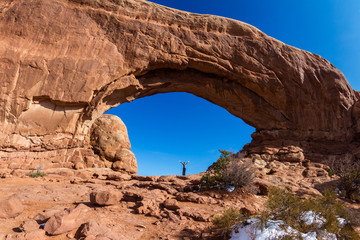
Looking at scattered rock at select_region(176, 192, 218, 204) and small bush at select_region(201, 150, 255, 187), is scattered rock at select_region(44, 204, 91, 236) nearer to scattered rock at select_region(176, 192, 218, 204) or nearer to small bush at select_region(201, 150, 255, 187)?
scattered rock at select_region(176, 192, 218, 204)

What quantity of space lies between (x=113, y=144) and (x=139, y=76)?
4.79m

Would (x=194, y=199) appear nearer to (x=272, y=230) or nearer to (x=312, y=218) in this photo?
(x=272, y=230)

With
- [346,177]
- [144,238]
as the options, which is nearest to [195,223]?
[144,238]

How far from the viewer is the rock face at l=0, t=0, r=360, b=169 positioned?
11.1m

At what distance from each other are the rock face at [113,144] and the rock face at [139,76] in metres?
0.60

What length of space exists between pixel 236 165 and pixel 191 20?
36.9 ft

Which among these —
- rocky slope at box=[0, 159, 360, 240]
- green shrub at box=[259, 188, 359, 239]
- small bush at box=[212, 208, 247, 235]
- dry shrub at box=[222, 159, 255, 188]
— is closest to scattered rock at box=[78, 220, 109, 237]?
rocky slope at box=[0, 159, 360, 240]

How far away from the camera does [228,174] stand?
762cm

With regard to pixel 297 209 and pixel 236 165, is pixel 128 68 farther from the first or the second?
pixel 297 209

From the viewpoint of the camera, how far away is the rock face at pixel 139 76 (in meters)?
11.1

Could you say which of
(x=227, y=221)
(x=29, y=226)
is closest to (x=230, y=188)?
(x=227, y=221)

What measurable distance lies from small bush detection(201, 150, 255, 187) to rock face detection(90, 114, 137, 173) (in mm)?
6347

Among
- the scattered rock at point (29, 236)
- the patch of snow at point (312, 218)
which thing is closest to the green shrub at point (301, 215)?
the patch of snow at point (312, 218)

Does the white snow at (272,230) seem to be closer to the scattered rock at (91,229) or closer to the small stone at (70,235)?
the scattered rock at (91,229)
